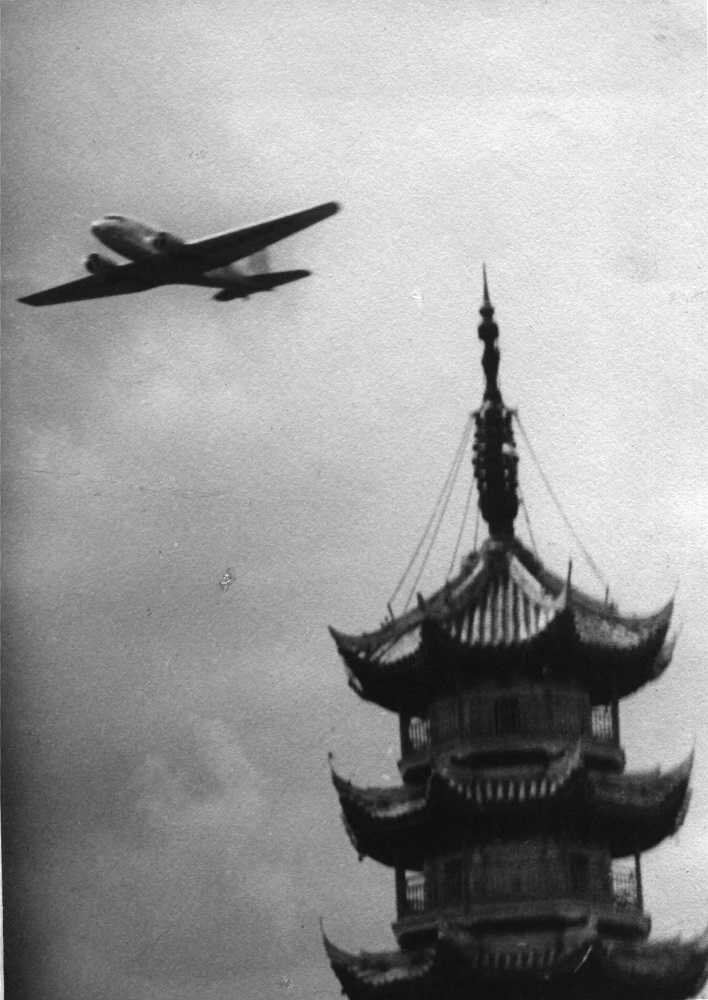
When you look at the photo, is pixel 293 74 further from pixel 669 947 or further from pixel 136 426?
pixel 669 947

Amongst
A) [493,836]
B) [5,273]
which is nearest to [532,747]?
[493,836]

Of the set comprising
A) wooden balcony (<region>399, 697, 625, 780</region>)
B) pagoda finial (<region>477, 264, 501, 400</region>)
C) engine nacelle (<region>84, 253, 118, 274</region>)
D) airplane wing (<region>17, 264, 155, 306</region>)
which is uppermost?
engine nacelle (<region>84, 253, 118, 274</region>)

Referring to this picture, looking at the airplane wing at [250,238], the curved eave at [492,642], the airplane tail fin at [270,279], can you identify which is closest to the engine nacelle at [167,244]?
the airplane wing at [250,238]

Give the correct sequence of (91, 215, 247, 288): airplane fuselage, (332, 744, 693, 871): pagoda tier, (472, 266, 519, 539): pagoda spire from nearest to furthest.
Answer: (91, 215, 247, 288): airplane fuselage, (332, 744, 693, 871): pagoda tier, (472, 266, 519, 539): pagoda spire

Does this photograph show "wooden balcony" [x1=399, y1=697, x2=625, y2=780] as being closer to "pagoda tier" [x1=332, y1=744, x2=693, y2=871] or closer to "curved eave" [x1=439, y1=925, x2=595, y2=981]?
"pagoda tier" [x1=332, y1=744, x2=693, y2=871]

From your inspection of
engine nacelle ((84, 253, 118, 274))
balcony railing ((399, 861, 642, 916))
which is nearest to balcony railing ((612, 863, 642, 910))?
balcony railing ((399, 861, 642, 916))

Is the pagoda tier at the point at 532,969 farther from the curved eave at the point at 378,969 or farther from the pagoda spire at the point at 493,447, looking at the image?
the pagoda spire at the point at 493,447
